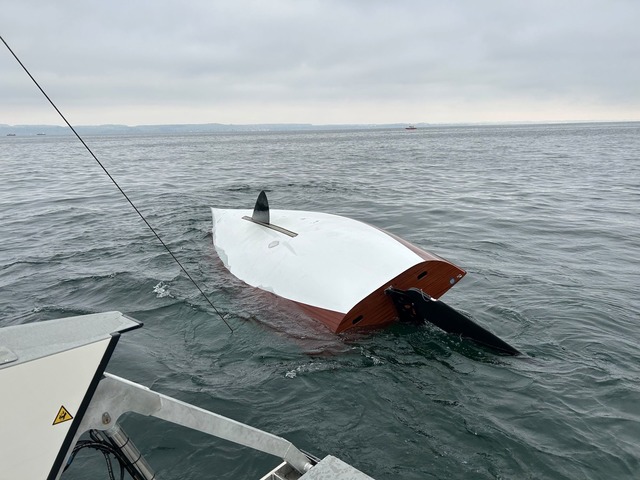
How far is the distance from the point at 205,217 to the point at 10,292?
830 cm

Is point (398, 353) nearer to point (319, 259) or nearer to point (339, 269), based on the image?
point (339, 269)

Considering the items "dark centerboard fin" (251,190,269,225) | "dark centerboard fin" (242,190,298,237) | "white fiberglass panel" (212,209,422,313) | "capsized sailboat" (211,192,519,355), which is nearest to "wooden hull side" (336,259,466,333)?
"capsized sailboat" (211,192,519,355)

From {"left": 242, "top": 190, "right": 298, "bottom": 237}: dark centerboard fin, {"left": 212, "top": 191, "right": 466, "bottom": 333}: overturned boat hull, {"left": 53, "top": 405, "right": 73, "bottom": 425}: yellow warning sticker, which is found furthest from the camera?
{"left": 242, "top": 190, "right": 298, "bottom": 237}: dark centerboard fin

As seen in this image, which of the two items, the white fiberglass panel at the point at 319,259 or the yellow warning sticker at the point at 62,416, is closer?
the yellow warning sticker at the point at 62,416

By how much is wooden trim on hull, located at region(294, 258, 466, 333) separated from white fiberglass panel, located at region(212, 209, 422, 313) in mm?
110

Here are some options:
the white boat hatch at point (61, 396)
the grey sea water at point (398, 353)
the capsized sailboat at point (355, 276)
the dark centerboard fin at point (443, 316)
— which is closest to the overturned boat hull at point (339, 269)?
the capsized sailboat at point (355, 276)

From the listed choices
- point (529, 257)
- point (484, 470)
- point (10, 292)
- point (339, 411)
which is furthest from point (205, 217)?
point (484, 470)

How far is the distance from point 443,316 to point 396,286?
3.11ft

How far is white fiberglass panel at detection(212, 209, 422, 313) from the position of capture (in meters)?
7.86

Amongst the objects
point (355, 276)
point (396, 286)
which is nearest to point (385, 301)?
point (396, 286)

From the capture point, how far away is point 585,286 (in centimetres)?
1028

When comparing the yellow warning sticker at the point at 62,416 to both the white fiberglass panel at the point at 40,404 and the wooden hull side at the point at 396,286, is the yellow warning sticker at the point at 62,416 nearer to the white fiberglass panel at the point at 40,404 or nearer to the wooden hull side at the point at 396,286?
the white fiberglass panel at the point at 40,404

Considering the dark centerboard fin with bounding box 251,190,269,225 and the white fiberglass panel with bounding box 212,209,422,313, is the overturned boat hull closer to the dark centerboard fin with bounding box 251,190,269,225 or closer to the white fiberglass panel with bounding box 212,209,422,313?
the white fiberglass panel with bounding box 212,209,422,313

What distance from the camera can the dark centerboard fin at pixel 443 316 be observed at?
292 inches
